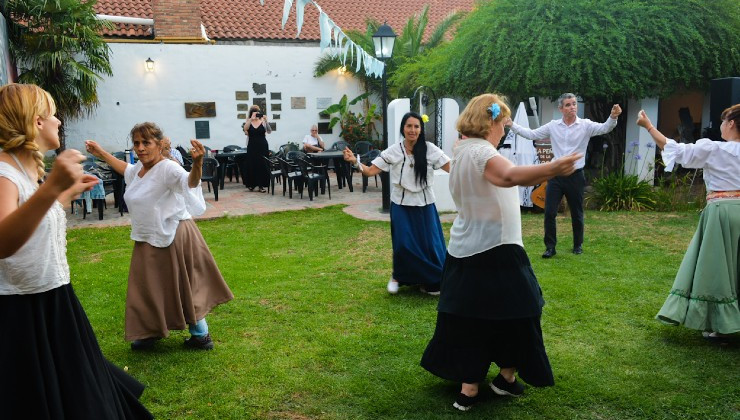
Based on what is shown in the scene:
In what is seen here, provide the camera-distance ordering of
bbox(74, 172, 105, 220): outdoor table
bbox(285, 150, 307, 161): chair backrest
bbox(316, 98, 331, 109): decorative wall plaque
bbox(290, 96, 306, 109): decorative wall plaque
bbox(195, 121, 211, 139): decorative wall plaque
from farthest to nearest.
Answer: bbox(316, 98, 331, 109): decorative wall plaque < bbox(290, 96, 306, 109): decorative wall plaque < bbox(195, 121, 211, 139): decorative wall plaque < bbox(285, 150, 307, 161): chair backrest < bbox(74, 172, 105, 220): outdoor table

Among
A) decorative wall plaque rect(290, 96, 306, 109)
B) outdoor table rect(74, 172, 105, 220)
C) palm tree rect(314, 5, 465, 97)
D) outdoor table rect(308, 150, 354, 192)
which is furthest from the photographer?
palm tree rect(314, 5, 465, 97)

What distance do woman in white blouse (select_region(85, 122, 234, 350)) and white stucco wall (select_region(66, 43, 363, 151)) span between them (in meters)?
12.5

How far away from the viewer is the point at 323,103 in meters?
18.7

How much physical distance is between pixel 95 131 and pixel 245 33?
5.09m

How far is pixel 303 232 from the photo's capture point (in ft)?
30.4

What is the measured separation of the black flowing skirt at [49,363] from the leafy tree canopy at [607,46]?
1020 centimetres

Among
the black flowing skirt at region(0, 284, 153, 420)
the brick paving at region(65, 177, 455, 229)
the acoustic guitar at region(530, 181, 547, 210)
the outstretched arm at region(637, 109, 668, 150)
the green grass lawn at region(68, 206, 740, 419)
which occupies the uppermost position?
the outstretched arm at region(637, 109, 668, 150)

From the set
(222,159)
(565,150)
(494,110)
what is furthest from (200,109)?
(494,110)

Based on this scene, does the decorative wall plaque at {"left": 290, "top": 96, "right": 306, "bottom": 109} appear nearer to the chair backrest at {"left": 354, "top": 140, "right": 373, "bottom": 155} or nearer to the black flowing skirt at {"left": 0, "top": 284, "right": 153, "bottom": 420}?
the chair backrest at {"left": 354, "top": 140, "right": 373, "bottom": 155}

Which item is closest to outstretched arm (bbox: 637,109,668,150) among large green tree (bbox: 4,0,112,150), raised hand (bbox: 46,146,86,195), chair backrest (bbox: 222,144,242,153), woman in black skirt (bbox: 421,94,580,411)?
woman in black skirt (bbox: 421,94,580,411)

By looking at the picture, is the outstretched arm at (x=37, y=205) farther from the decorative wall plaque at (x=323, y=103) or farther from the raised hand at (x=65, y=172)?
the decorative wall plaque at (x=323, y=103)

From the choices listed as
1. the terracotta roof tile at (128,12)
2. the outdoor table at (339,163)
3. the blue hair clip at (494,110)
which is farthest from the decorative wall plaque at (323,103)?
the blue hair clip at (494,110)

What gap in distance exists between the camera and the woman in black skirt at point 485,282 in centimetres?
344

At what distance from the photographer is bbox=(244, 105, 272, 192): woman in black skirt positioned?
1315 cm
